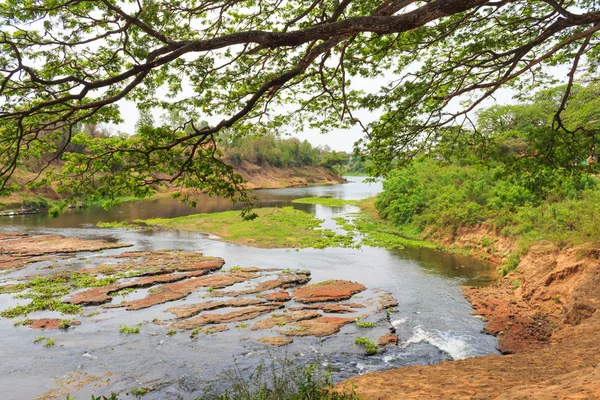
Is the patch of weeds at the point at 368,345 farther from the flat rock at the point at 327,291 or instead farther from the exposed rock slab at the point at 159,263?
the exposed rock slab at the point at 159,263

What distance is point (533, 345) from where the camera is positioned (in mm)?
Answer: 10336

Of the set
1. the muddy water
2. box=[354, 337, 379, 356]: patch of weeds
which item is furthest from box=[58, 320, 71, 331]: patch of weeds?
box=[354, 337, 379, 356]: patch of weeds

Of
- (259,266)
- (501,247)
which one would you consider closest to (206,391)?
(259,266)

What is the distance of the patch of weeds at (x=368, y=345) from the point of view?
1022cm

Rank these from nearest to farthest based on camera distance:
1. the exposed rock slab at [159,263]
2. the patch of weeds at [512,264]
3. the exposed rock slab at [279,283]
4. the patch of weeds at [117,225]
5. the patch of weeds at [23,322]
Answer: the patch of weeds at [23,322]
the exposed rock slab at [279,283]
the patch of weeds at [512,264]
the exposed rock slab at [159,263]
the patch of weeds at [117,225]

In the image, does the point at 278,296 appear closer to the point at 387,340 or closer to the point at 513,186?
the point at 387,340

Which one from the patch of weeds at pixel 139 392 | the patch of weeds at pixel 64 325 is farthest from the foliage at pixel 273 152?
the patch of weeds at pixel 139 392

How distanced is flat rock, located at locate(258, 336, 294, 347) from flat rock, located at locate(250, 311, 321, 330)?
0.76 meters

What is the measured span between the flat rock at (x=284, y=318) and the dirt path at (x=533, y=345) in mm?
4238

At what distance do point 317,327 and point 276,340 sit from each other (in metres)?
1.46

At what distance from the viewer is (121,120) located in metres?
7.45

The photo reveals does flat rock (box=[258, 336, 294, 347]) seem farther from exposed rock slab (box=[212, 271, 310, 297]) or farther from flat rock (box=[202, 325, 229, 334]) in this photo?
exposed rock slab (box=[212, 271, 310, 297])

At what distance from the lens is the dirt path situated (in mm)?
5977

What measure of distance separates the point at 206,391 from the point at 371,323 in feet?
18.7
